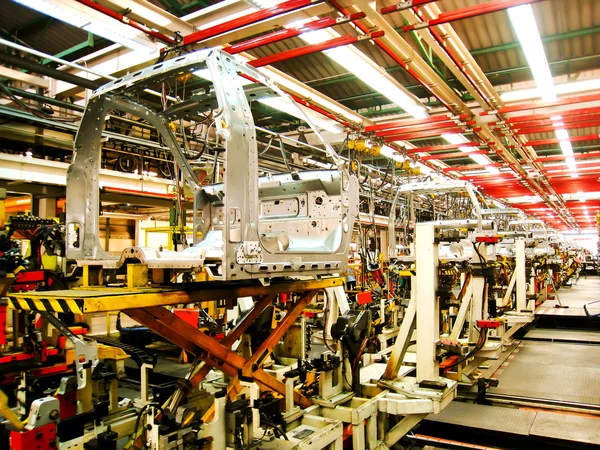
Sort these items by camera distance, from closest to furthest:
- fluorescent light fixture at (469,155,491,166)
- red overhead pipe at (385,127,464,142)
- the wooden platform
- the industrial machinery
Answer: the wooden platform
the industrial machinery
red overhead pipe at (385,127,464,142)
fluorescent light fixture at (469,155,491,166)

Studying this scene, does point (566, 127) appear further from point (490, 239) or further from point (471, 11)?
point (471, 11)

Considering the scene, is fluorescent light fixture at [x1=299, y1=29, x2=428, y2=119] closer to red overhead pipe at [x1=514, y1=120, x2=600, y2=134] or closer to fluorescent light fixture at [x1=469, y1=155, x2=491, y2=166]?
red overhead pipe at [x1=514, y1=120, x2=600, y2=134]

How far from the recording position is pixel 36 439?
2459mm

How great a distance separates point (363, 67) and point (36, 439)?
14.9 feet

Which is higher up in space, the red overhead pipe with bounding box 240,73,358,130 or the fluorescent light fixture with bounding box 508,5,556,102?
the fluorescent light fixture with bounding box 508,5,556,102

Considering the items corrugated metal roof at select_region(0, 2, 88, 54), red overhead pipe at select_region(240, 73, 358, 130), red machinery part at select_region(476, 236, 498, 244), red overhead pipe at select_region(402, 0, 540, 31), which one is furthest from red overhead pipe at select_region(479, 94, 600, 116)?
corrugated metal roof at select_region(0, 2, 88, 54)

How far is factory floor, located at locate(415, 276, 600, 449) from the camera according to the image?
431cm

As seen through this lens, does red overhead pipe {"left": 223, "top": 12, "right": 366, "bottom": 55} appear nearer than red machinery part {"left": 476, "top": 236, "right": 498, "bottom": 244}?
Yes

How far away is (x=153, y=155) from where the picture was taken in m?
8.75

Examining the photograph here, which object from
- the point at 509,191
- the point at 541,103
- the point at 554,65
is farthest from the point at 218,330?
the point at 509,191

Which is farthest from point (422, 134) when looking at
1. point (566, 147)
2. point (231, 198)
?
A: point (231, 198)

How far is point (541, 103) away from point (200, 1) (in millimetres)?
4928

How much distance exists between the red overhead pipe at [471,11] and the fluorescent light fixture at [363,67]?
0.79 meters

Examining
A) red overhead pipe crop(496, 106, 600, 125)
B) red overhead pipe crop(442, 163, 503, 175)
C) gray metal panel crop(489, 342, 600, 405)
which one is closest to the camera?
gray metal panel crop(489, 342, 600, 405)
